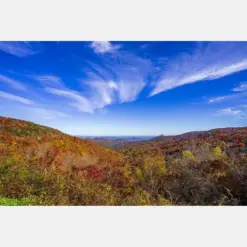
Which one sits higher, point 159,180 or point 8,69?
point 8,69

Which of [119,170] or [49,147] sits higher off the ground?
[49,147]

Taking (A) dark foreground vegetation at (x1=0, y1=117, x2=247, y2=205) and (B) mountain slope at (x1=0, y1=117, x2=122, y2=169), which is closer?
(A) dark foreground vegetation at (x1=0, y1=117, x2=247, y2=205)

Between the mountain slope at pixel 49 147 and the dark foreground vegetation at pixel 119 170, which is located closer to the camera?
the dark foreground vegetation at pixel 119 170

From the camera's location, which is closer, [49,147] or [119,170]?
[119,170]
